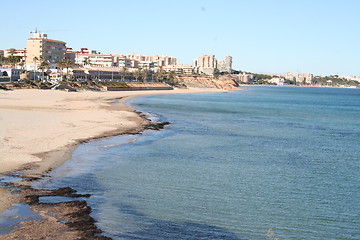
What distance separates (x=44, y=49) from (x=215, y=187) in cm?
12230

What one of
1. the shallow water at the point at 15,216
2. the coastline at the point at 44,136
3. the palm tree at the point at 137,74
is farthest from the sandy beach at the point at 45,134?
the palm tree at the point at 137,74

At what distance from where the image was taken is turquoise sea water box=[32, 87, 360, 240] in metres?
14.2

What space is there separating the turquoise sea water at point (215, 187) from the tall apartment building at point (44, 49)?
106033mm

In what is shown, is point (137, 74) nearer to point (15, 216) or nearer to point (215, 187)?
point (215, 187)

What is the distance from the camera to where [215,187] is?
64.1 ft

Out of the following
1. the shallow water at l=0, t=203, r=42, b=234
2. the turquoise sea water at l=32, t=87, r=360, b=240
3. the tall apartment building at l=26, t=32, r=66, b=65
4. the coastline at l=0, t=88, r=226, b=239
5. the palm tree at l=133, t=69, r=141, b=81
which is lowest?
the turquoise sea water at l=32, t=87, r=360, b=240

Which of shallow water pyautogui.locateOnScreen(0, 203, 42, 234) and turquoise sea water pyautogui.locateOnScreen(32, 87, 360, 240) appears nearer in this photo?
shallow water pyautogui.locateOnScreen(0, 203, 42, 234)

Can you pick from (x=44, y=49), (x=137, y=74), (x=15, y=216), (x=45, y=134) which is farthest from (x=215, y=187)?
(x=137, y=74)

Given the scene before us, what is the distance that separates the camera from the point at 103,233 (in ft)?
41.7

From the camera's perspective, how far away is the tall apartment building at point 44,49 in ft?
427

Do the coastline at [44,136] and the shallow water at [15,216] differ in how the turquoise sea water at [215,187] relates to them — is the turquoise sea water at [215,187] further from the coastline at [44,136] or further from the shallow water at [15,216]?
the shallow water at [15,216]

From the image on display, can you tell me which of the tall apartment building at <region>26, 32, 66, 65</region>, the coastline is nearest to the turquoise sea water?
the coastline

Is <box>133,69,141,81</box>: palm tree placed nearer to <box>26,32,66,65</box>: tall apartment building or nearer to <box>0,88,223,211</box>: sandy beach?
<box>26,32,66,65</box>: tall apartment building

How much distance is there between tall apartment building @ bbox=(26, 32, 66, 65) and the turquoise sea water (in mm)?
106033
